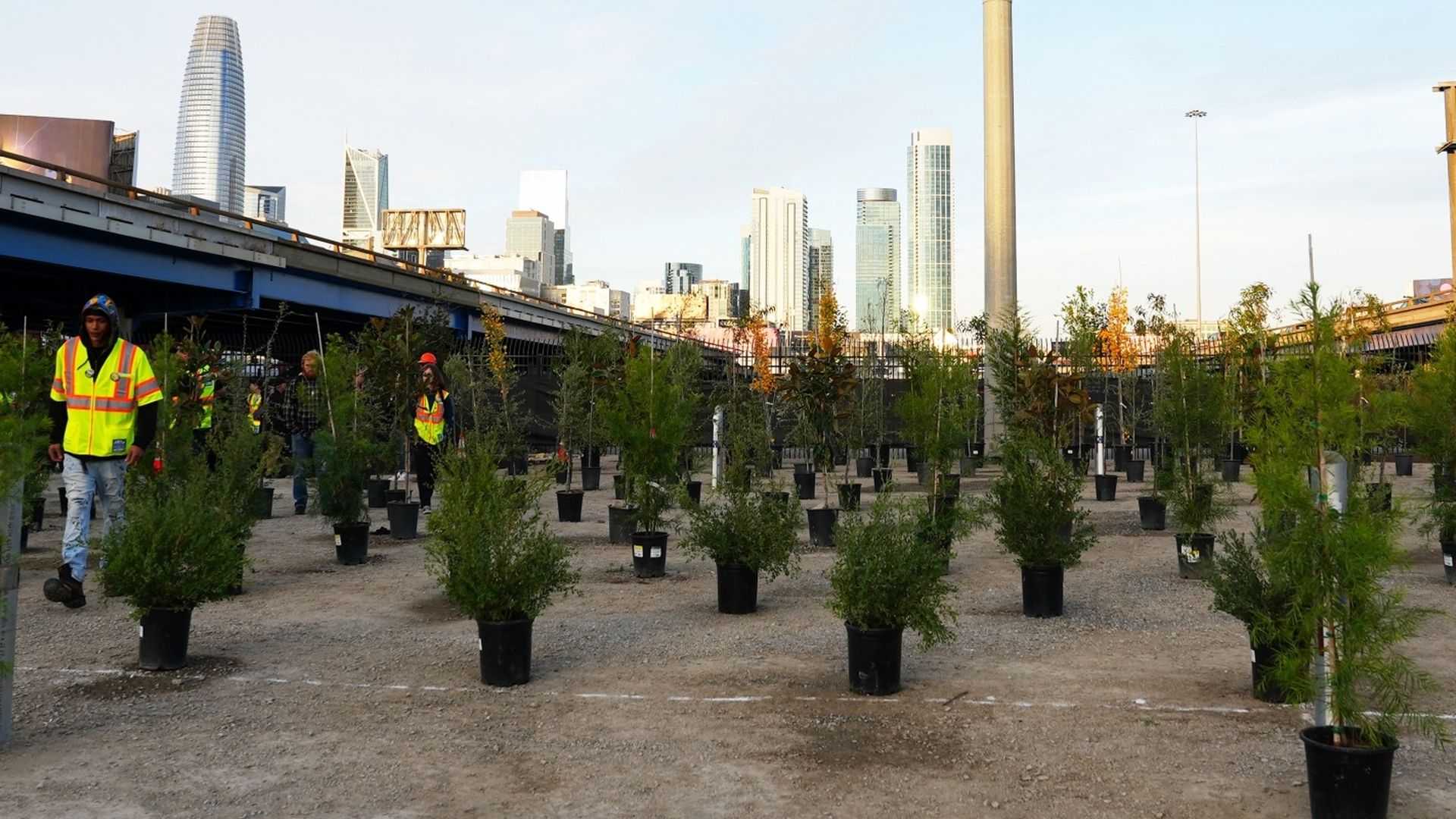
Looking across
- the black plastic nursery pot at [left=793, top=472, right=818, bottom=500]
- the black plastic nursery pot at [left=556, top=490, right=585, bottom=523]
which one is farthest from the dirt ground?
the black plastic nursery pot at [left=793, top=472, right=818, bottom=500]

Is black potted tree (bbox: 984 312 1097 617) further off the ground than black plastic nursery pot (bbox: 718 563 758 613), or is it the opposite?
black potted tree (bbox: 984 312 1097 617)

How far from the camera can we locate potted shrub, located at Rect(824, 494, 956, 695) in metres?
5.54

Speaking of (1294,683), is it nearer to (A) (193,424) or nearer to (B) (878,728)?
(B) (878,728)

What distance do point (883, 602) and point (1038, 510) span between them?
2523 millimetres

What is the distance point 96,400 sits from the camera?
751 centimetres

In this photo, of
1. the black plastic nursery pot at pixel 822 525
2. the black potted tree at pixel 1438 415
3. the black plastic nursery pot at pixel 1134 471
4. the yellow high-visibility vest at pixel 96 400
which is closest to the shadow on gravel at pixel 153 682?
the yellow high-visibility vest at pixel 96 400

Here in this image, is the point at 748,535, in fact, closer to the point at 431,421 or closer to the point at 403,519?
the point at 403,519

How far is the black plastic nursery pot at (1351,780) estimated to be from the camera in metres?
3.68

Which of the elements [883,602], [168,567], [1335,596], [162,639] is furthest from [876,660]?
[162,639]

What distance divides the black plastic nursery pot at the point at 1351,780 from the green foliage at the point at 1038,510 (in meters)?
3.84

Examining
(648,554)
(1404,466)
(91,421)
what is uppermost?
(91,421)

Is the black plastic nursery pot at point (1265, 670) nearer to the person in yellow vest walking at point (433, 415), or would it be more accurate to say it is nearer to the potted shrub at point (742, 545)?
the potted shrub at point (742, 545)

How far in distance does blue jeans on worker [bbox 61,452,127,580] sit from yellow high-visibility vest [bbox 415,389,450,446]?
15.7 ft

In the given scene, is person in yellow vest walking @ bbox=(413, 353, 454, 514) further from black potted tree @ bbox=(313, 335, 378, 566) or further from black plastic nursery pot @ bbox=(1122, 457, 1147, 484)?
black plastic nursery pot @ bbox=(1122, 457, 1147, 484)
